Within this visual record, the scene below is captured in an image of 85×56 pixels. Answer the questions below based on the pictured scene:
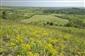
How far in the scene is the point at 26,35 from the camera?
990cm

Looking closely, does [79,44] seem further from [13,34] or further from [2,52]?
[2,52]

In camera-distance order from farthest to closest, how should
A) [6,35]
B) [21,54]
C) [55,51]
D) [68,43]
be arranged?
[68,43] < [6,35] < [55,51] < [21,54]

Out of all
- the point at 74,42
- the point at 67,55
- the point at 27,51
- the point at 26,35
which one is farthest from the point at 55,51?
the point at 74,42

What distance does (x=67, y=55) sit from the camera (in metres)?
8.83

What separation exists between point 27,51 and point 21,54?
32cm

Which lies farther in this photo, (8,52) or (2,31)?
(2,31)

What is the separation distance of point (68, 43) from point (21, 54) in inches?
128

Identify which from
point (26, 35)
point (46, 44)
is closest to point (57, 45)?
point (46, 44)

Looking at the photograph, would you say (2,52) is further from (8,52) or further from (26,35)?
(26,35)

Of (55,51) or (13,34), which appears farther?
(13,34)

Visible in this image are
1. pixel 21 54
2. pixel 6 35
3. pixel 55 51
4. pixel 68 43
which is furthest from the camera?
pixel 68 43

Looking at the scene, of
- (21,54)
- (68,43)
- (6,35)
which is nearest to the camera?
(21,54)

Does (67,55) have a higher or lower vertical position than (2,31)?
lower

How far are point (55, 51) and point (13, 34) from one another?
7.10ft
